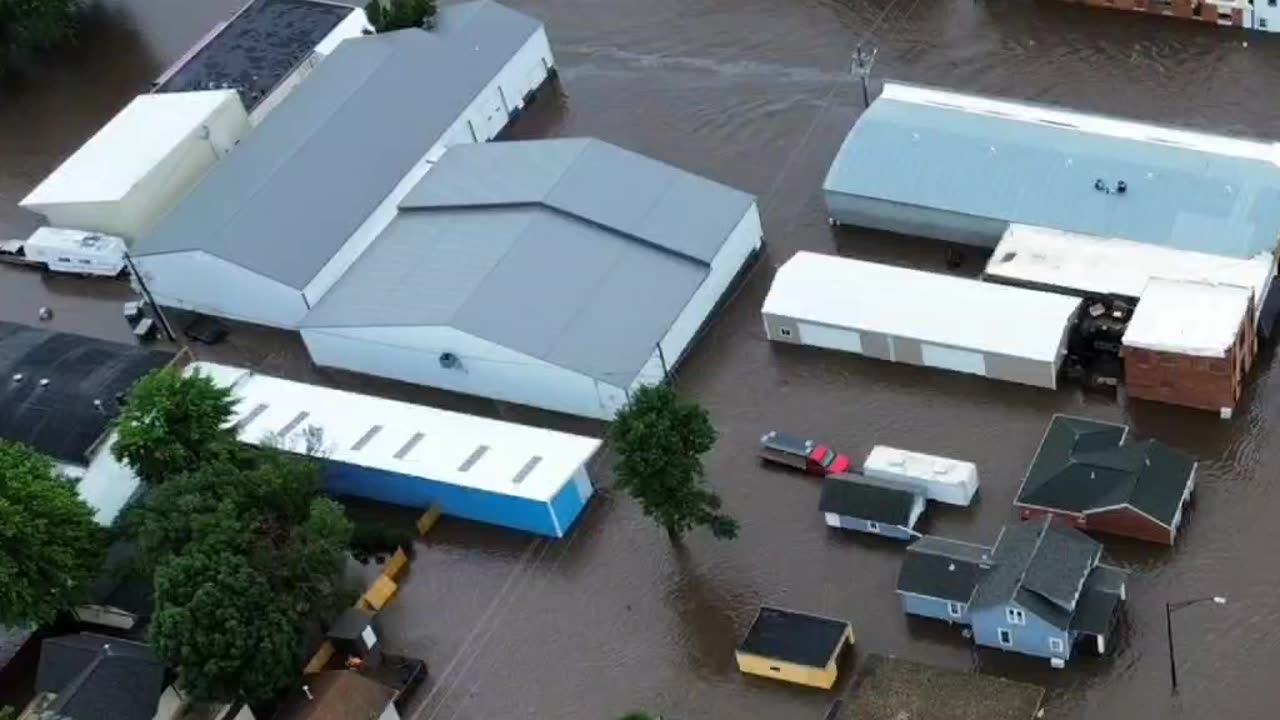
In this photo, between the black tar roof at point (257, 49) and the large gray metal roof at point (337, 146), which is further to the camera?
the black tar roof at point (257, 49)

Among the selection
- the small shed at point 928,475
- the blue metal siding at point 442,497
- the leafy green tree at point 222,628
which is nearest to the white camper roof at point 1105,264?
the small shed at point 928,475

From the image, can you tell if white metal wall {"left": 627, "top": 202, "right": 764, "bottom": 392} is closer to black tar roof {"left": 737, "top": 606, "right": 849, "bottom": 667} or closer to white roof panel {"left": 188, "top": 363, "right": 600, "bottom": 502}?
white roof panel {"left": 188, "top": 363, "right": 600, "bottom": 502}

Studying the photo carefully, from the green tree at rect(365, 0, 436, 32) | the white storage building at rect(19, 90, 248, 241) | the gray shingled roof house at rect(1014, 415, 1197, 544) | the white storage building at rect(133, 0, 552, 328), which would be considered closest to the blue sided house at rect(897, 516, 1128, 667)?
the gray shingled roof house at rect(1014, 415, 1197, 544)

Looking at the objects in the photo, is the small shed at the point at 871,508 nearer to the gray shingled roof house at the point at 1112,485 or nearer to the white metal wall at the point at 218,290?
the gray shingled roof house at the point at 1112,485

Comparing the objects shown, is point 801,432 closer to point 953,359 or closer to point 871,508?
point 871,508

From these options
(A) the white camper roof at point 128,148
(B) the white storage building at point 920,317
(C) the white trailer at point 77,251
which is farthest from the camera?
(A) the white camper roof at point 128,148

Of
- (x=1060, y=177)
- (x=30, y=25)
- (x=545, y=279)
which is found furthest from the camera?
(x=30, y=25)

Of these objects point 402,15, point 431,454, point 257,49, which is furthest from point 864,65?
point 257,49
